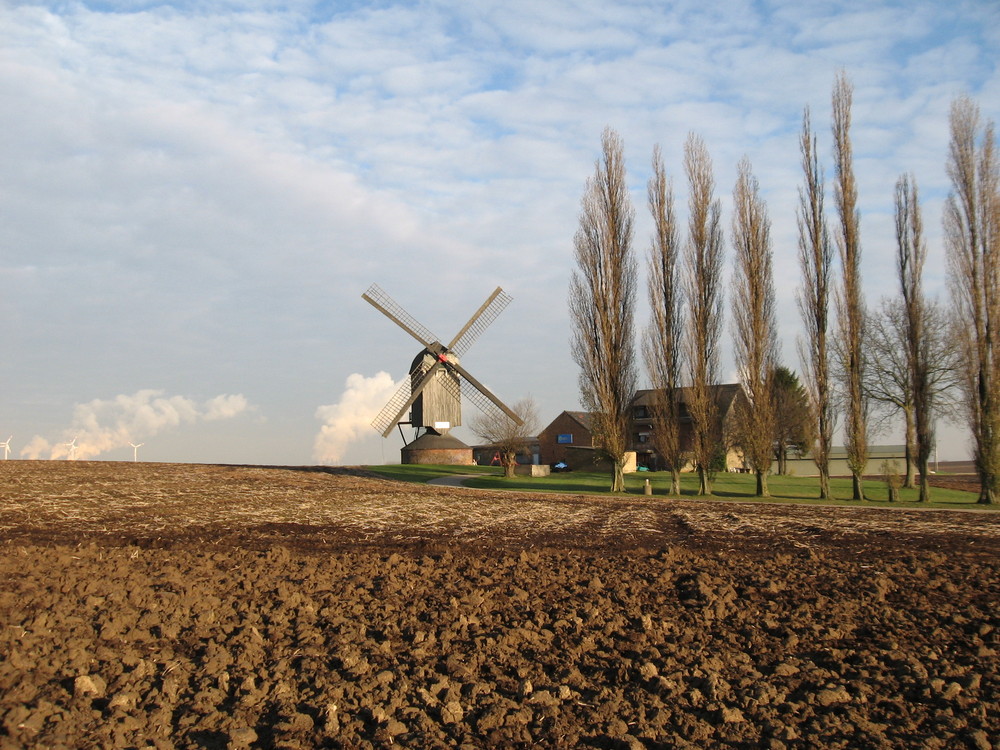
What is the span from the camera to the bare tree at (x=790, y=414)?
40.1 meters

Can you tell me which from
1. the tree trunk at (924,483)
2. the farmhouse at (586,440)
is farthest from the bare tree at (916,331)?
the farmhouse at (586,440)

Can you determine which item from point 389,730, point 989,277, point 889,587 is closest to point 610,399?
point 989,277

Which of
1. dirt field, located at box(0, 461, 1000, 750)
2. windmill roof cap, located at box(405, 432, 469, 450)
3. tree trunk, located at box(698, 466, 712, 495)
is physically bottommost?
dirt field, located at box(0, 461, 1000, 750)

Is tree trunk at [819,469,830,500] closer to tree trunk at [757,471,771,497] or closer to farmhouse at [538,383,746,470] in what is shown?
tree trunk at [757,471,771,497]

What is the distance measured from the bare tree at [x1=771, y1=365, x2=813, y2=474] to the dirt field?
2382cm

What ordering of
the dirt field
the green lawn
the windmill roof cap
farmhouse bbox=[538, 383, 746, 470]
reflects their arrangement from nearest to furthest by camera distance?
the dirt field → the green lawn → the windmill roof cap → farmhouse bbox=[538, 383, 746, 470]

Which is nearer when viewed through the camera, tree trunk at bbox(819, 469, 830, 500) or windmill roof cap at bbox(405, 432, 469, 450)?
tree trunk at bbox(819, 469, 830, 500)

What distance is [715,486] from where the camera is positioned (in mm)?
44031

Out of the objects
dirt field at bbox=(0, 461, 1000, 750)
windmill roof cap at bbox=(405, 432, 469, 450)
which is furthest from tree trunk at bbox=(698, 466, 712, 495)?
windmill roof cap at bbox=(405, 432, 469, 450)

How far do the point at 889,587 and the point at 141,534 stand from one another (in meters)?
15.4

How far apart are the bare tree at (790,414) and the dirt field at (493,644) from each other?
23.8m

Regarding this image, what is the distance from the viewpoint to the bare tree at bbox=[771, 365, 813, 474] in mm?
40062

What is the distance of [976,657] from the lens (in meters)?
8.44

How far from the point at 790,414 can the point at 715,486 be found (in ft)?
31.9
